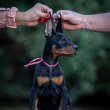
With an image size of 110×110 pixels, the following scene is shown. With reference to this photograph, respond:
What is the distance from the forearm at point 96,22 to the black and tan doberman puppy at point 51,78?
583mm

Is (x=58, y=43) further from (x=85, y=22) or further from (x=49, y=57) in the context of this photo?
(x=85, y=22)

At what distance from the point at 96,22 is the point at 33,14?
499mm

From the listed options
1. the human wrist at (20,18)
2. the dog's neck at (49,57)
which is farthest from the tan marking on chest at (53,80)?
the human wrist at (20,18)

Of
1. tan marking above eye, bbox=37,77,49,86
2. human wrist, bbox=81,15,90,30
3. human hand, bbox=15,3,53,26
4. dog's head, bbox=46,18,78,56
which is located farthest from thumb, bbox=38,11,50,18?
tan marking above eye, bbox=37,77,49,86

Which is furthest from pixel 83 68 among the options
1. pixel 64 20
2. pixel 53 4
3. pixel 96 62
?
pixel 64 20

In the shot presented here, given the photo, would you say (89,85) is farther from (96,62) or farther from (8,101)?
(8,101)

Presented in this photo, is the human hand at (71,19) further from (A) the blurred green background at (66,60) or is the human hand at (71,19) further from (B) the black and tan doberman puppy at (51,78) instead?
(A) the blurred green background at (66,60)

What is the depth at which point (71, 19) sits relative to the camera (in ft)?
13.7

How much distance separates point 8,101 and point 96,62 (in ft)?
5.45

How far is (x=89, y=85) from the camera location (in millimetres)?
9172

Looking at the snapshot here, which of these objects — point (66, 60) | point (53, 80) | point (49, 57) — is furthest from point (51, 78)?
point (66, 60)

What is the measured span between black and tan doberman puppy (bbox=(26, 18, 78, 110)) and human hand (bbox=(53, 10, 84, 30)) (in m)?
0.41

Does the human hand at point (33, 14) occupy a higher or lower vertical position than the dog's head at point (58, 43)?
higher

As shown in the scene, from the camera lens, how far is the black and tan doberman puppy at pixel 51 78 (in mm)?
3643
